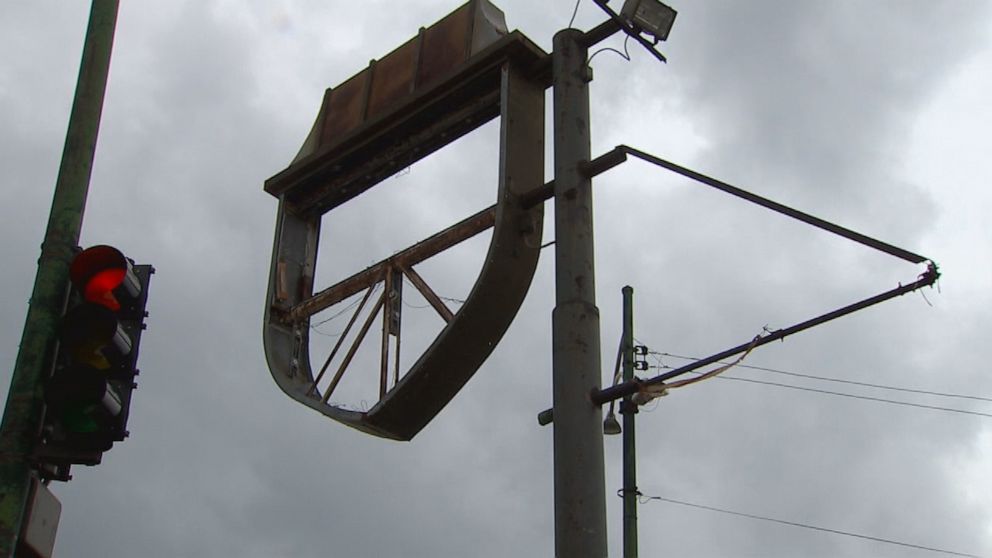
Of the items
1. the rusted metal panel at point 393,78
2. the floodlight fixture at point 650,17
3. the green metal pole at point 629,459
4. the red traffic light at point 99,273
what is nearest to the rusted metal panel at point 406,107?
the rusted metal panel at point 393,78

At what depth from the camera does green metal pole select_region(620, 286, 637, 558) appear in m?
14.5

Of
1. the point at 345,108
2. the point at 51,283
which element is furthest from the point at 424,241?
the point at 51,283

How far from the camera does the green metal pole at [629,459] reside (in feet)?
47.4

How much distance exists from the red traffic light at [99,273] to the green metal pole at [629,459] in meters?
9.41

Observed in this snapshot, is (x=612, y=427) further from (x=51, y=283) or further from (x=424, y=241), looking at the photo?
(x=51, y=283)

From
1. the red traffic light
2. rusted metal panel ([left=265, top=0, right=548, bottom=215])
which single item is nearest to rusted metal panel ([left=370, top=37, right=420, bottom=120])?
rusted metal panel ([left=265, top=0, right=548, bottom=215])

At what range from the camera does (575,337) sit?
6.73m

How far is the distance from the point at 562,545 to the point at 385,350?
14.3 ft

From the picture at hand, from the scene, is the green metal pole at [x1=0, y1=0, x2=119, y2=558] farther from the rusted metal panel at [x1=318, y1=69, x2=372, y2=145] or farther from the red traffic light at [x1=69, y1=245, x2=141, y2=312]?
the rusted metal panel at [x1=318, y1=69, x2=372, y2=145]

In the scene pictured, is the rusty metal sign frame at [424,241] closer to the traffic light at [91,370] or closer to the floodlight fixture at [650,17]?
the floodlight fixture at [650,17]

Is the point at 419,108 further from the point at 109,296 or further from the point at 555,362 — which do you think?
the point at 109,296

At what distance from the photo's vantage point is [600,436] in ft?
21.5

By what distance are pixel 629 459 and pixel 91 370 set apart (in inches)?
422

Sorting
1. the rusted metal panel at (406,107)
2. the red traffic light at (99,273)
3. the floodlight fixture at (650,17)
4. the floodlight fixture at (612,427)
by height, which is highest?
the rusted metal panel at (406,107)
